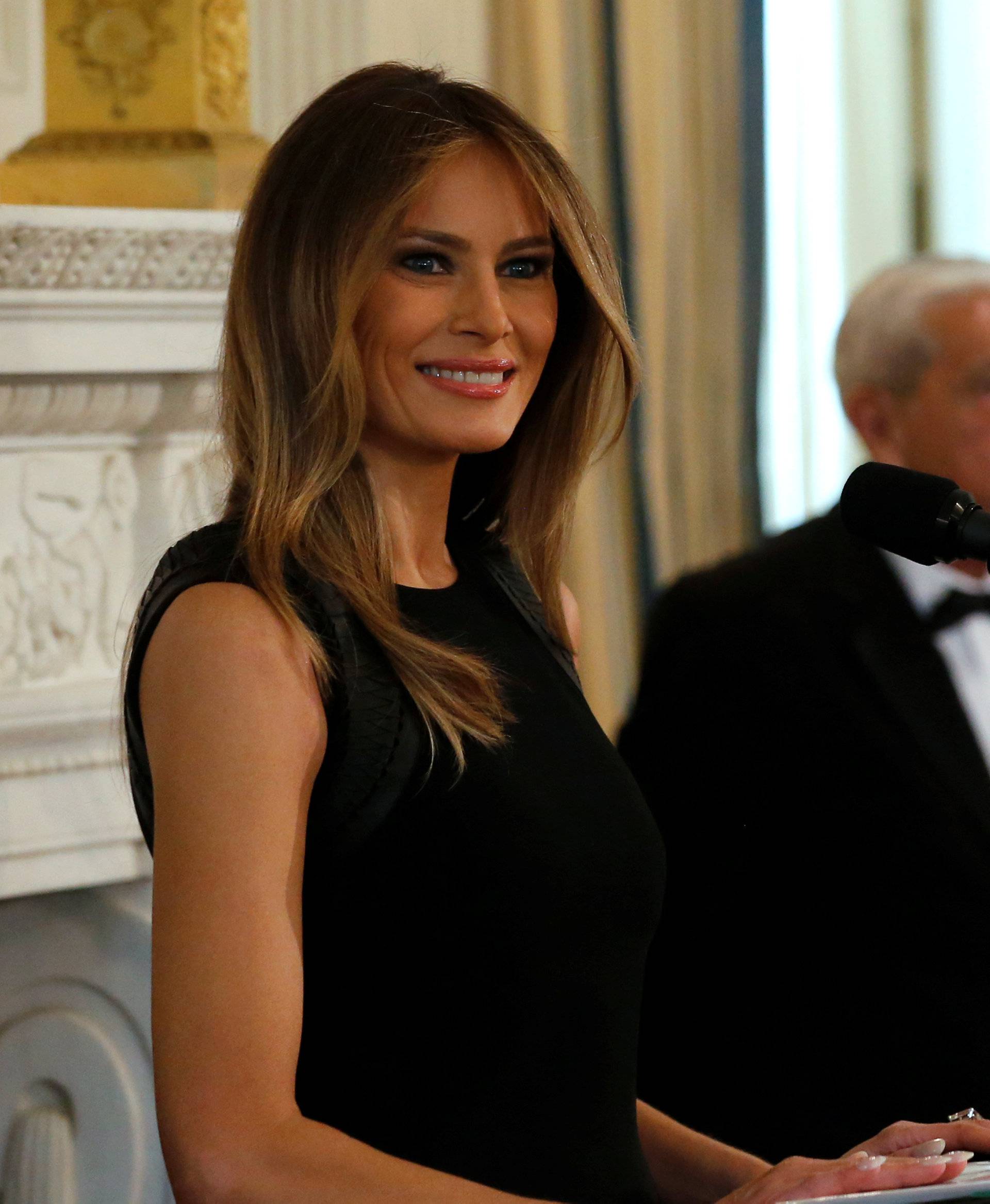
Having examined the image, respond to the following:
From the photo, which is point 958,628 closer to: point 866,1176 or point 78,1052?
point 78,1052

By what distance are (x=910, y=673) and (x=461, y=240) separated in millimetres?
1286

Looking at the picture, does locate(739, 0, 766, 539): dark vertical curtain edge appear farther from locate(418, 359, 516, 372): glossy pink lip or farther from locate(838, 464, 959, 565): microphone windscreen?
locate(838, 464, 959, 565): microphone windscreen

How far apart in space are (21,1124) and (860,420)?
1.65 metres

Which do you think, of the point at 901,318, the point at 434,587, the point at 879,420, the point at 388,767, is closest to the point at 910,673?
the point at 879,420

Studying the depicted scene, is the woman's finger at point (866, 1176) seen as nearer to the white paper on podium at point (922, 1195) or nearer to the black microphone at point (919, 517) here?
the white paper on podium at point (922, 1195)

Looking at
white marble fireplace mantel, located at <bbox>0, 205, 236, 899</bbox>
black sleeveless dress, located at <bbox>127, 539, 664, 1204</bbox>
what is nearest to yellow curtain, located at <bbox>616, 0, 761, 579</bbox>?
white marble fireplace mantel, located at <bbox>0, 205, 236, 899</bbox>

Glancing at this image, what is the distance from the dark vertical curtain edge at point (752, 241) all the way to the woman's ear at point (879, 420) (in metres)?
0.78

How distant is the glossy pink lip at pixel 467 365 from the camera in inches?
57.4

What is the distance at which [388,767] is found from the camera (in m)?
1.30

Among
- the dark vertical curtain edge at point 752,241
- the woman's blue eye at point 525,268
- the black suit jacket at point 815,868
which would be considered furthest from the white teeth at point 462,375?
the dark vertical curtain edge at point 752,241

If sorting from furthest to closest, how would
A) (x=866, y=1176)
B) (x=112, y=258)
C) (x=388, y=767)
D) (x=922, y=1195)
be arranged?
1. (x=112, y=258)
2. (x=388, y=767)
3. (x=866, y=1176)
4. (x=922, y=1195)

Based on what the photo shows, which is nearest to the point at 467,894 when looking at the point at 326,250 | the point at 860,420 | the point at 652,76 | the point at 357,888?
the point at 357,888

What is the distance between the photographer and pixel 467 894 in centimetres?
131

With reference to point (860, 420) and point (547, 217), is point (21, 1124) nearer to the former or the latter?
point (547, 217)
